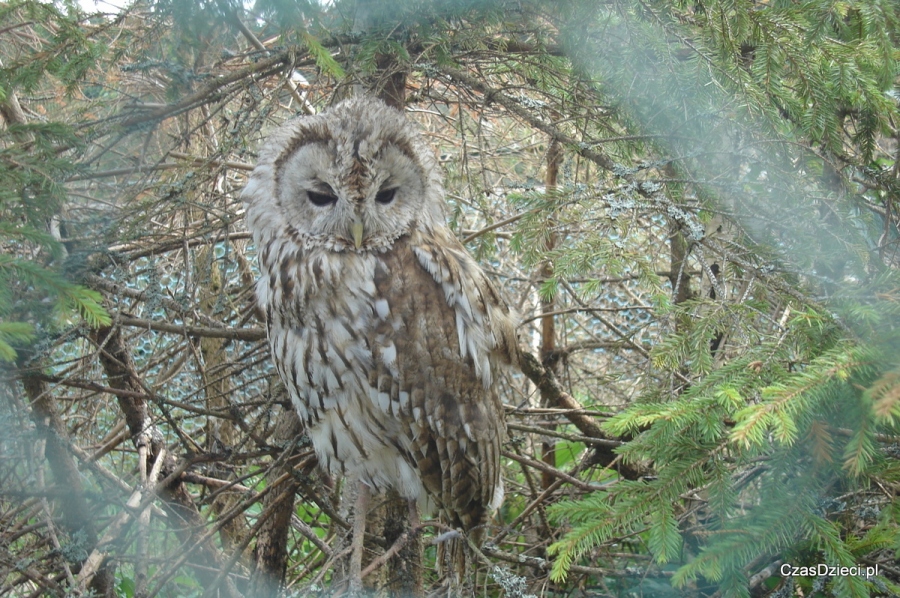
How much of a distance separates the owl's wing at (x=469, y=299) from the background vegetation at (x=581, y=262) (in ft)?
0.76

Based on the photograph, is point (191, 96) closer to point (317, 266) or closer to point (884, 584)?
point (317, 266)

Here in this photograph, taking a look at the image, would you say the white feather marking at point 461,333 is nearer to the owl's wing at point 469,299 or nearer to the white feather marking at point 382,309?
the owl's wing at point 469,299

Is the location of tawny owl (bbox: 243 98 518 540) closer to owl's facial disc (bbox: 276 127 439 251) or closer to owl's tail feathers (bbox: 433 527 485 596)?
owl's facial disc (bbox: 276 127 439 251)

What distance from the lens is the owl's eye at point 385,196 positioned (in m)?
2.05

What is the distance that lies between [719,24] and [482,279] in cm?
110

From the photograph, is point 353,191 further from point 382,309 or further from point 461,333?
point 461,333

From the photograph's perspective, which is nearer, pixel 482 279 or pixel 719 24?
pixel 719 24

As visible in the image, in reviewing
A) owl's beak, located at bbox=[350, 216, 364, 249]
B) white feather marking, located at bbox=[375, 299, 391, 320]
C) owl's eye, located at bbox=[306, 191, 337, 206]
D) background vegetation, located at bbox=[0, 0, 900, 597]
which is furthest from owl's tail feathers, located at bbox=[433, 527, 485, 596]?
owl's eye, located at bbox=[306, 191, 337, 206]

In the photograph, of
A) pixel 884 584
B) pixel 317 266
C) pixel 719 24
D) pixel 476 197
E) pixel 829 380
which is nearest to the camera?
pixel 829 380

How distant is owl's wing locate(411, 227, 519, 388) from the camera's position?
2.15 meters

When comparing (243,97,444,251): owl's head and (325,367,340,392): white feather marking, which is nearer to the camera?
(243,97,444,251): owl's head

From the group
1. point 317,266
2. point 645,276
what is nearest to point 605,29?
point 645,276

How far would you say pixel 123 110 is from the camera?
2.24 meters

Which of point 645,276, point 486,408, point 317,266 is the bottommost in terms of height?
point 486,408
